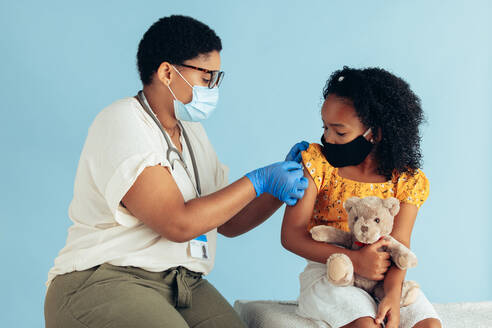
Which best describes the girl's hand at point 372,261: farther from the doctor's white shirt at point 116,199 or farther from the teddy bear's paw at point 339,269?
the doctor's white shirt at point 116,199

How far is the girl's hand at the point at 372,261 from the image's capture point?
71.4 inches

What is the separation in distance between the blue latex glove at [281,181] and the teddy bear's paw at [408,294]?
49cm

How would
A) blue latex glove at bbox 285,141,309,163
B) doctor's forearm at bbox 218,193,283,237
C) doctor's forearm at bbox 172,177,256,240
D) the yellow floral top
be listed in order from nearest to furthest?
doctor's forearm at bbox 172,177,256,240 < the yellow floral top < blue latex glove at bbox 285,141,309,163 < doctor's forearm at bbox 218,193,283,237

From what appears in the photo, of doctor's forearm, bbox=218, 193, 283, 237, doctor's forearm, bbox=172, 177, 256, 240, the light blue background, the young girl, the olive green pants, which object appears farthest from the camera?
the light blue background

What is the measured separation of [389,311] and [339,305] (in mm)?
161

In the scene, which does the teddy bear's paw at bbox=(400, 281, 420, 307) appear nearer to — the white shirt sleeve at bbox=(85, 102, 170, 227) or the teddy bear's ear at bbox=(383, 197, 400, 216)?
the teddy bear's ear at bbox=(383, 197, 400, 216)

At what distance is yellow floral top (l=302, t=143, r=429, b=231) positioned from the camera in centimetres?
206

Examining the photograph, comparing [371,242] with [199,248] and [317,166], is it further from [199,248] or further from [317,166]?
[199,248]

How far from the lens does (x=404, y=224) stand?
2.01 meters

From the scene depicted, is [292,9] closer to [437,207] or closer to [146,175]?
[437,207]

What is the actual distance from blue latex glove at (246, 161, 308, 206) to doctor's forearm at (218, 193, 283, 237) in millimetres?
271

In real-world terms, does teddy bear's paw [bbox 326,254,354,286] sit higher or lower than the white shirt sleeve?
lower

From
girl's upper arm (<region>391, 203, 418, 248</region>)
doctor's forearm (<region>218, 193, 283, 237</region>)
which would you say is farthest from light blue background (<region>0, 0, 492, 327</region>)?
doctor's forearm (<region>218, 193, 283, 237</region>)

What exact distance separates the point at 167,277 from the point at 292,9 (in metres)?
2.14
